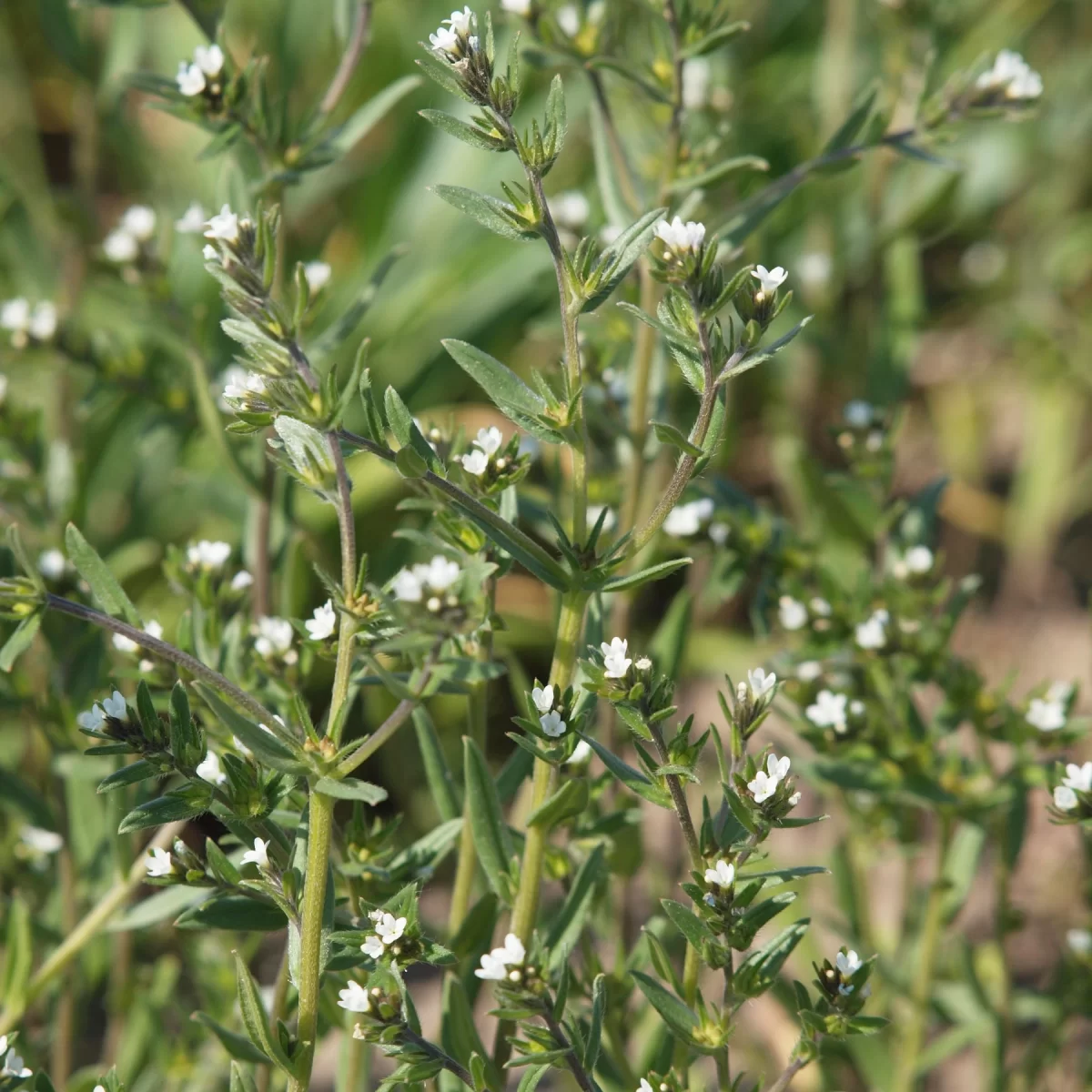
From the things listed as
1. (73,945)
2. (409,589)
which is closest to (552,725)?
(409,589)

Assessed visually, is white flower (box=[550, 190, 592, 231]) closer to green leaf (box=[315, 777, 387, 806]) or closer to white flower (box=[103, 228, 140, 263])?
white flower (box=[103, 228, 140, 263])

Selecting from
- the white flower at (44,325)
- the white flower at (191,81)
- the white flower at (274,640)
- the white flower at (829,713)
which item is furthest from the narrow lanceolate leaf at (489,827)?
the white flower at (44,325)

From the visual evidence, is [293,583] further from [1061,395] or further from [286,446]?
[1061,395]

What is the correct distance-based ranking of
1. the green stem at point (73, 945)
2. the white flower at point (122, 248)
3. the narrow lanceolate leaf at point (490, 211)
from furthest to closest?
the white flower at point (122, 248)
the green stem at point (73, 945)
the narrow lanceolate leaf at point (490, 211)

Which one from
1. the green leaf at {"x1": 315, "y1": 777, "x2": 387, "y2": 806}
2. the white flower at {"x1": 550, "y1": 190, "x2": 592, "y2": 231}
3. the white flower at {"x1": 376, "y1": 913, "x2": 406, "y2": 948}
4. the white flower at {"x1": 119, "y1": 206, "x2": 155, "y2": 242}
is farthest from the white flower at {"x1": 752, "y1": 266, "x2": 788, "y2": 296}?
the white flower at {"x1": 119, "y1": 206, "x2": 155, "y2": 242}

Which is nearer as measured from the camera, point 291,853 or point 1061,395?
point 291,853

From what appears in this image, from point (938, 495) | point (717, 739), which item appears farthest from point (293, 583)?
point (938, 495)

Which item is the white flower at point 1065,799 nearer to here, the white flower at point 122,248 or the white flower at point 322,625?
the white flower at point 322,625
